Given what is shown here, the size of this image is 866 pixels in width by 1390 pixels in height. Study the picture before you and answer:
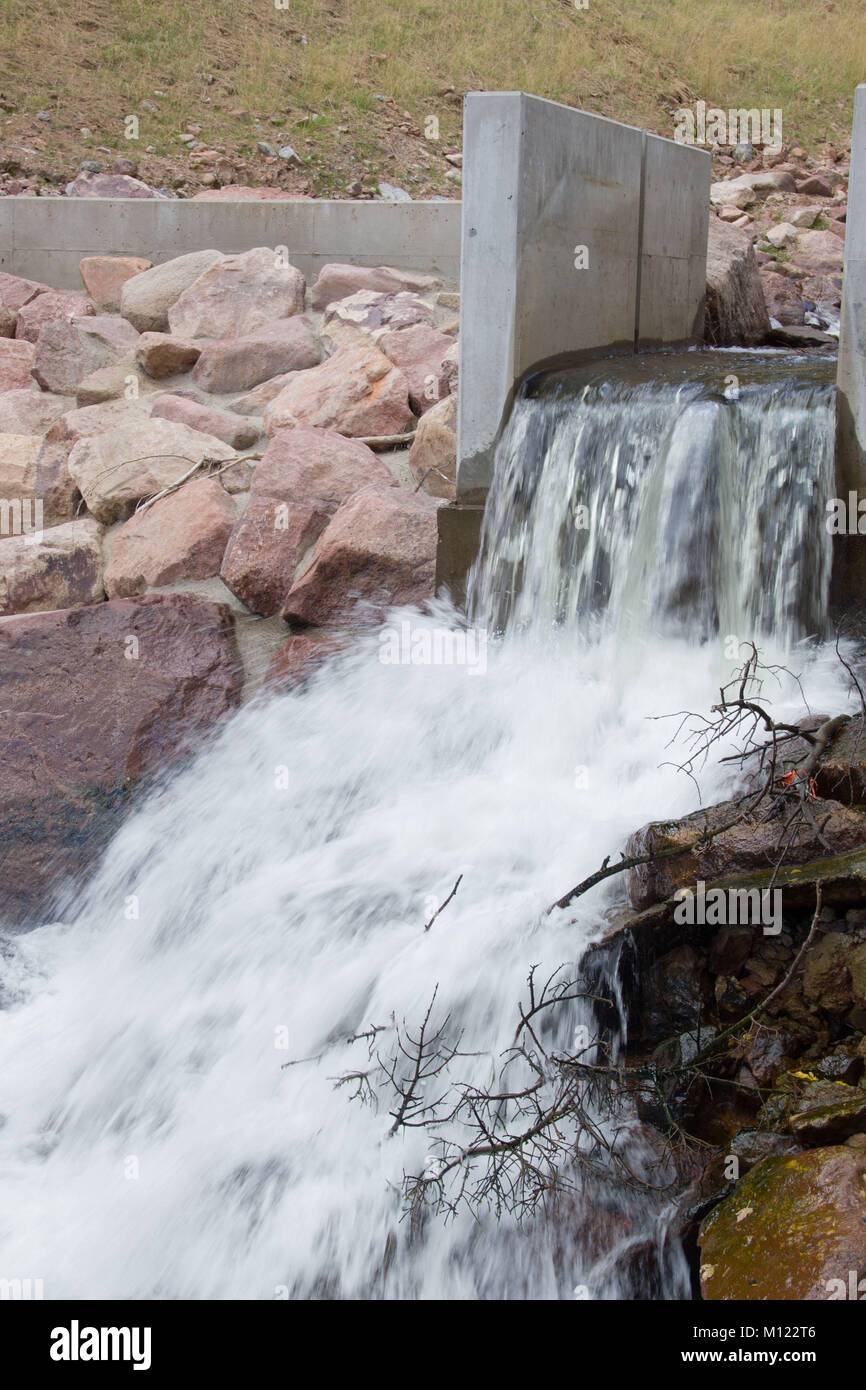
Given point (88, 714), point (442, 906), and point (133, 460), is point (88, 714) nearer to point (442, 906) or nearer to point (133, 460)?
point (133, 460)

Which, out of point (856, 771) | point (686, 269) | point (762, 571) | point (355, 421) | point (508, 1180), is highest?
point (686, 269)

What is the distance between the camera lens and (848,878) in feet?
12.5

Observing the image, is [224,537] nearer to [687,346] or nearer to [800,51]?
[687,346]

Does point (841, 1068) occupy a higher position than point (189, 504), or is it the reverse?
point (189, 504)

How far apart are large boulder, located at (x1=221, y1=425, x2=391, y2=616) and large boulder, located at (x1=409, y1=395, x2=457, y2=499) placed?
251mm

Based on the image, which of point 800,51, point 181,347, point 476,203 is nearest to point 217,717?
point 476,203

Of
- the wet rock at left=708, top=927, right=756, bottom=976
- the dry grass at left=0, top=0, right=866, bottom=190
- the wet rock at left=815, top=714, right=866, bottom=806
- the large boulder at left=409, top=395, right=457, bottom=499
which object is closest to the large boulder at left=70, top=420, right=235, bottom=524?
the large boulder at left=409, top=395, right=457, bottom=499

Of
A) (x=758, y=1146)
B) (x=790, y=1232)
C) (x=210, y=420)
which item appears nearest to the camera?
(x=790, y=1232)

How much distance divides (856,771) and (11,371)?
801 cm

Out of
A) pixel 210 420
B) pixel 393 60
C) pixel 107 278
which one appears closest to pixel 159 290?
pixel 107 278

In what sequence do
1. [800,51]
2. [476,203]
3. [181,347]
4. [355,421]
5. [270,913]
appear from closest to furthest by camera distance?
[270,913] → [476,203] → [355,421] → [181,347] → [800,51]

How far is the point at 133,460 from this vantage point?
7996 mm

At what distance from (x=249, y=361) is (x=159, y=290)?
1.77 metres

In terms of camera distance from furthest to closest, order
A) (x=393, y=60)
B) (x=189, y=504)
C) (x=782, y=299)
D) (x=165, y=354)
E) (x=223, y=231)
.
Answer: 1. (x=393, y=60)
2. (x=223, y=231)
3. (x=782, y=299)
4. (x=165, y=354)
5. (x=189, y=504)
